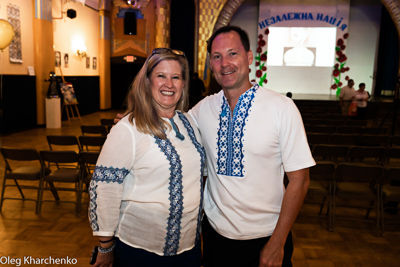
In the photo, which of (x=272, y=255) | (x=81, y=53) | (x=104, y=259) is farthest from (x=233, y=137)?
(x=81, y=53)

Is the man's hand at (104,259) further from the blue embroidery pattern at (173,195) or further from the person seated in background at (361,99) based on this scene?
the person seated in background at (361,99)

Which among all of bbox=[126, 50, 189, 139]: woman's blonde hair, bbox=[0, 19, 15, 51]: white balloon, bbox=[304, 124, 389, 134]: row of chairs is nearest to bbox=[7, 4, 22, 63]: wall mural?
bbox=[0, 19, 15, 51]: white balloon

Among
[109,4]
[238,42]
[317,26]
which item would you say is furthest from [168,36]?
[238,42]

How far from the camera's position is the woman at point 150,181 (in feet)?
4.95

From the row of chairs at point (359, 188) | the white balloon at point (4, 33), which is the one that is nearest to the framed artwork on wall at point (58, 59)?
the white balloon at point (4, 33)

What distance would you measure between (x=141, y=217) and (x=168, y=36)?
12003 millimetres

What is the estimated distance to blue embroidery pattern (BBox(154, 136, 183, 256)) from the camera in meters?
1.52

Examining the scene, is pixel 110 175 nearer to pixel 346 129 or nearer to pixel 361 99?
pixel 346 129

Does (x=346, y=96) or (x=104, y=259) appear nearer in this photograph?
(x=104, y=259)

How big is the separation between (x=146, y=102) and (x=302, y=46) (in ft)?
51.2

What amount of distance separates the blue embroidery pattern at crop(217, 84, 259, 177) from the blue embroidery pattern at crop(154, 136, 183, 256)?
228 mm

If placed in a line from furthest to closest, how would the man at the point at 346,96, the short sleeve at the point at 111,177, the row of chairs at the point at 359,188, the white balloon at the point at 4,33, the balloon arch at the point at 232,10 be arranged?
1. the balloon arch at the point at 232,10
2. the man at the point at 346,96
3. the white balloon at the point at 4,33
4. the row of chairs at the point at 359,188
5. the short sleeve at the point at 111,177

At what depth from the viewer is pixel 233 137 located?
1627 millimetres

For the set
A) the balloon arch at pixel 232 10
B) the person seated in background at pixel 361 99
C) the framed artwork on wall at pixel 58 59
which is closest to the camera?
the person seated in background at pixel 361 99
